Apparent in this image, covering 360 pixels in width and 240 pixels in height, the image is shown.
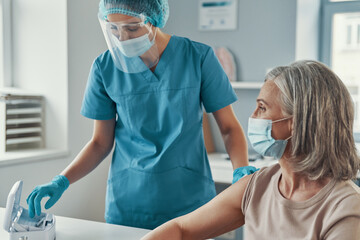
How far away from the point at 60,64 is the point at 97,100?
1057mm

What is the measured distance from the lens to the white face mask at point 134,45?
59.6 inches

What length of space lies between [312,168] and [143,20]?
0.73m

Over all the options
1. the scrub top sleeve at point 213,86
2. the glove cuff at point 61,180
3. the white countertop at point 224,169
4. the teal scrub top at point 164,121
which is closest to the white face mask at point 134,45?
the teal scrub top at point 164,121

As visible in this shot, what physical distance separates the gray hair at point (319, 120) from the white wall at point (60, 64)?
5.69 feet

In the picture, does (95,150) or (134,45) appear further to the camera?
(95,150)

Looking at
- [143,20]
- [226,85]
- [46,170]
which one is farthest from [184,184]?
[46,170]

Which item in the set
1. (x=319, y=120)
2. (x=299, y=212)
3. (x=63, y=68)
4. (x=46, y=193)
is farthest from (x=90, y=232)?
(x=63, y=68)

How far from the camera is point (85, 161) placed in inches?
67.4

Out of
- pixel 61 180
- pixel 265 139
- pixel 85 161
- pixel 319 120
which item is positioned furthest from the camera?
pixel 85 161

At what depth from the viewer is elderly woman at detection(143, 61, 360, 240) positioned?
43.0 inches

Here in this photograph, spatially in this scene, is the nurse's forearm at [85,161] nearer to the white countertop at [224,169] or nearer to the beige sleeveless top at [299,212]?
the beige sleeveless top at [299,212]

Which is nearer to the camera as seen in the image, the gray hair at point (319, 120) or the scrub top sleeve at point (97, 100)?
the gray hair at point (319, 120)

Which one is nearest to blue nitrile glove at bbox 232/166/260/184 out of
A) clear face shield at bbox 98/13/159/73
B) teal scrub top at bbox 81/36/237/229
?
teal scrub top at bbox 81/36/237/229

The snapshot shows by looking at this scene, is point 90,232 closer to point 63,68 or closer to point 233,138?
point 233,138
